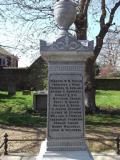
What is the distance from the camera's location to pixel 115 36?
23.6 metres

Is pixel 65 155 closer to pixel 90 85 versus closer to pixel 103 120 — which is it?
pixel 103 120

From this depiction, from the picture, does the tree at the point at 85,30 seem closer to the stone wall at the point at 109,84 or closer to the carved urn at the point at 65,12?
the carved urn at the point at 65,12

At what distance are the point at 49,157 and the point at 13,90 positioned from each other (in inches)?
1207

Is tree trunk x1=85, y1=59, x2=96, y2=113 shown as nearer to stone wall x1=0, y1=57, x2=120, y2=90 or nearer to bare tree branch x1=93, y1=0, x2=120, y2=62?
bare tree branch x1=93, y1=0, x2=120, y2=62

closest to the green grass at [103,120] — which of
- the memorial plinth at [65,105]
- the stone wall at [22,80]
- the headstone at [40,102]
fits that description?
the headstone at [40,102]

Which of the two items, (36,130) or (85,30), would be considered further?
(85,30)

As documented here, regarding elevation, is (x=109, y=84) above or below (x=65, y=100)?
above

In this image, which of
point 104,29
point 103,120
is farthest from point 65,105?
point 104,29

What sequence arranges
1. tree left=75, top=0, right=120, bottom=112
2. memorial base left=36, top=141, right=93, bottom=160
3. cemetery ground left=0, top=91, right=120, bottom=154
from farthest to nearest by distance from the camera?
tree left=75, top=0, right=120, bottom=112, cemetery ground left=0, top=91, right=120, bottom=154, memorial base left=36, top=141, right=93, bottom=160

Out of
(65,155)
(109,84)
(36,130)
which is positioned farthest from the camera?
(109,84)

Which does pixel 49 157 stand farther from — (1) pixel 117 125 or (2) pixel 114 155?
(1) pixel 117 125

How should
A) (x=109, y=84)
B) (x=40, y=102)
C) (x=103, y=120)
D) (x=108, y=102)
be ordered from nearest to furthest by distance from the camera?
(x=103, y=120) < (x=40, y=102) < (x=108, y=102) < (x=109, y=84)

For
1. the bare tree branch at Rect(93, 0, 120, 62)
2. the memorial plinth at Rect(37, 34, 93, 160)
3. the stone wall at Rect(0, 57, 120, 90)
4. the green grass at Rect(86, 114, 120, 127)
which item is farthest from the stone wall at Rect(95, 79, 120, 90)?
the memorial plinth at Rect(37, 34, 93, 160)

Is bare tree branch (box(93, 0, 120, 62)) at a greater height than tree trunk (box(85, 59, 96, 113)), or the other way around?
bare tree branch (box(93, 0, 120, 62))
